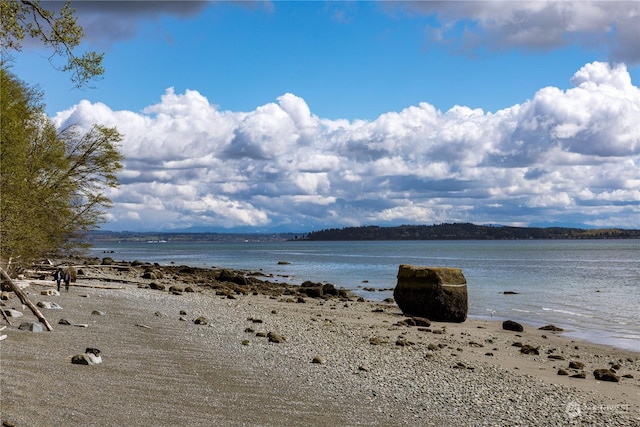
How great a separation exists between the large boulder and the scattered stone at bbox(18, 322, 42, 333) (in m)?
17.8

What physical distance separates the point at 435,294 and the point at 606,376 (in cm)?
1273

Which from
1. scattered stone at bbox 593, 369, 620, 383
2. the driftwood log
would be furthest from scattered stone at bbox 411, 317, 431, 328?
the driftwood log

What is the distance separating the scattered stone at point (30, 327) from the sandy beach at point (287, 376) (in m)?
0.33

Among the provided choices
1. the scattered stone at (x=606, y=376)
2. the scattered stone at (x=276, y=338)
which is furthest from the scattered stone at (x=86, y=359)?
the scattered stone at (x=606, y=376)

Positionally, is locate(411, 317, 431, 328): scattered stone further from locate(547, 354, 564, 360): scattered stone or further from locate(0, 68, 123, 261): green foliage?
locate(0, 68, 123, 261): green foliage

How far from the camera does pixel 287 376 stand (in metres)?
13.1

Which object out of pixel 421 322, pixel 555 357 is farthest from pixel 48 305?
pixel 555 357

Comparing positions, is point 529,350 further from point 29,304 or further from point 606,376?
point 29,304

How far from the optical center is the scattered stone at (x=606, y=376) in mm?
15461

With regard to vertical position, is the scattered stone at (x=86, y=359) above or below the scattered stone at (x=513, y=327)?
above

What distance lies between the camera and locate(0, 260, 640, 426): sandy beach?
32.6 feet

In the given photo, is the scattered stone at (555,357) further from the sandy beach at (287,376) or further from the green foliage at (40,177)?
the green foliage at (40,177)

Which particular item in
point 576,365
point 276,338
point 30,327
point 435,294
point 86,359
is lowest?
point 576,365

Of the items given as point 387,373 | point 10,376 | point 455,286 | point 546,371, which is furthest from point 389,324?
point 10,376
